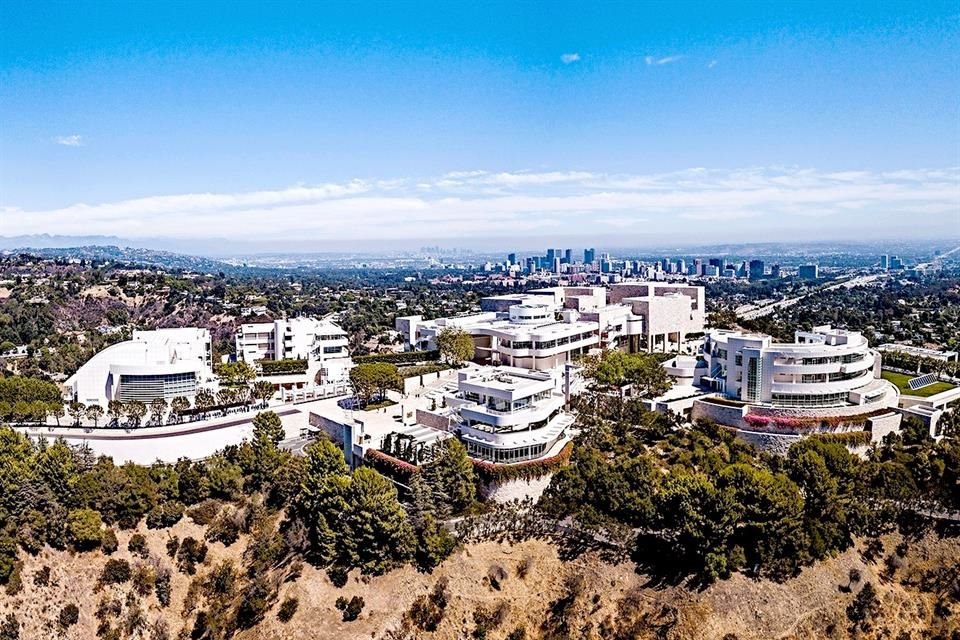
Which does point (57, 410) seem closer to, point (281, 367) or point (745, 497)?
point (281, 367)

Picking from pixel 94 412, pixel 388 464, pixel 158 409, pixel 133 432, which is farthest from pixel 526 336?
pixel 94 412

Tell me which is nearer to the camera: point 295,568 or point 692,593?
point 692,593

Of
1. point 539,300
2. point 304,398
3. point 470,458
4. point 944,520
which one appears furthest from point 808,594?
point 539,300

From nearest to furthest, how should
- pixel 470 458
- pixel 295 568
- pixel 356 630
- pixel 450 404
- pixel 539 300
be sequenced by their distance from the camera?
pixel 356 630 < pixel 295 568 < pixel 470 458 < pixel 450 404 < pixel 539 300

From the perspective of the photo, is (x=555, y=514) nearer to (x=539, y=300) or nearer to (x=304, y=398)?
(x=304, y=398)

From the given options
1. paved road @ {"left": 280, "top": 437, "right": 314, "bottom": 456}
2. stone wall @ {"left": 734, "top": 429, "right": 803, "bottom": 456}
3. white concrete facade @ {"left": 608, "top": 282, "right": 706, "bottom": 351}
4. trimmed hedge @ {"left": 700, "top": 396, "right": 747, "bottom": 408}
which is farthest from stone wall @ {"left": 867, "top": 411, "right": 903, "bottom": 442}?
paved road @ {"left": 280, "top": 437, "right": 314, "bottom": 456}

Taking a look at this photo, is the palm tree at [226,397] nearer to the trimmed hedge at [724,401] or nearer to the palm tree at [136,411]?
the palm tree at [136,411]
